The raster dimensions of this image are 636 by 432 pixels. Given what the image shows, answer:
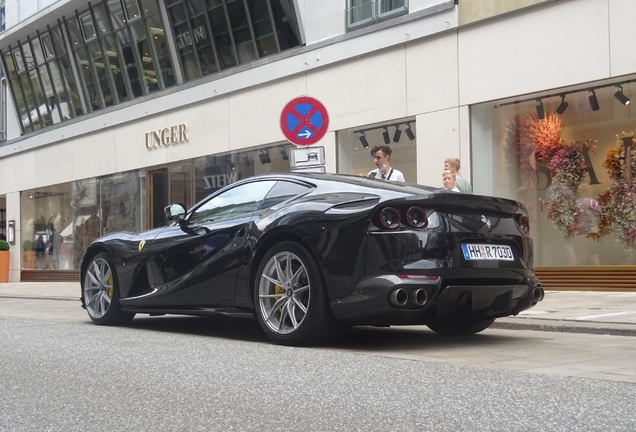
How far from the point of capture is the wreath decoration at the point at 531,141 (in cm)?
1359

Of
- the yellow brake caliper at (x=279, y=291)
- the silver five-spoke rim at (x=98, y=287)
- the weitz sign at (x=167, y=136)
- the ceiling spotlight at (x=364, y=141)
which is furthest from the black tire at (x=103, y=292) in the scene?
the weitz sign at (x=167, y=136)

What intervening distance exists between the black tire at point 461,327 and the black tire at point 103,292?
3.18m

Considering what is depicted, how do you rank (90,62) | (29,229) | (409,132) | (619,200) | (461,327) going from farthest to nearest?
(29,229) < (90,62) < (409,132) < (619,200) < (461,327)

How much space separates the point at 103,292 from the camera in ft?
29.8

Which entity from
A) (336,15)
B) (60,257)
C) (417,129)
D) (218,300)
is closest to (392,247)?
(218,300)

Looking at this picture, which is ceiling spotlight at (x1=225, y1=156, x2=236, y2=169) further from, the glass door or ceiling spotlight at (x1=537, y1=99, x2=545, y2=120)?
ceiling spotlight at (x1=537, y1=99, x2=545, y2=120)

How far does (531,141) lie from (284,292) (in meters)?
8.09

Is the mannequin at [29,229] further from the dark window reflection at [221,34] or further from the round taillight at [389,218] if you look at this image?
the round taillight at [389,218]

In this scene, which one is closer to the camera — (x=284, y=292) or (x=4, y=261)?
(x=284, y=292)

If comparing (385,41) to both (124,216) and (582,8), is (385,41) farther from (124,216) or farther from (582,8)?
(124,216)

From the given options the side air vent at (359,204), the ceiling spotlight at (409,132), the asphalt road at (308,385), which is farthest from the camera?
the ceiling spotlight at (409,132)

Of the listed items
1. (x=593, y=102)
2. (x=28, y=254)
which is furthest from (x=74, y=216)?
(x=593, y=102)

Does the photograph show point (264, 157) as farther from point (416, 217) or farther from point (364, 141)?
point (416, 217)

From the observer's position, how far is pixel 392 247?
20.6 feet
